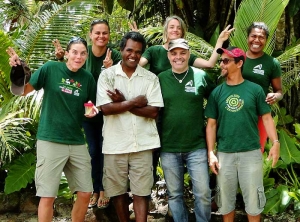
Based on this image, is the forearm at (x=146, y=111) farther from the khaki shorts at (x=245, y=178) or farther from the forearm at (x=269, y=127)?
the forearm at (x=269, y=127)

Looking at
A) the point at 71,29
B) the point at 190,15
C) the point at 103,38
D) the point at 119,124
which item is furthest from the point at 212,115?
the point at 190,15

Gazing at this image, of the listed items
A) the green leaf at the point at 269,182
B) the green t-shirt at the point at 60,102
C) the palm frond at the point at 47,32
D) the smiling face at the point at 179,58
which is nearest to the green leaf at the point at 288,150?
the green leaf at the point at 269,182

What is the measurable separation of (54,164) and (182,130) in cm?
119

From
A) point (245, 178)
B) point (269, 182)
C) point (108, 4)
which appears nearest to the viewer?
point (245, 178)

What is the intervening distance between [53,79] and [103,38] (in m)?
0.70

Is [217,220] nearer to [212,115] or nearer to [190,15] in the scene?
[212,115]

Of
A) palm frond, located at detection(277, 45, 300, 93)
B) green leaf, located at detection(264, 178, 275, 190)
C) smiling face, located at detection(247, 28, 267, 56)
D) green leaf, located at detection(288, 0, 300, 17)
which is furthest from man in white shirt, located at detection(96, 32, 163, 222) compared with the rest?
green leaf, located at detection(288, 0, 300, 17)

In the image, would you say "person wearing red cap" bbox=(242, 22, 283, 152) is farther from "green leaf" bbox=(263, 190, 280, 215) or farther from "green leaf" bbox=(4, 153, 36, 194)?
"green leaf" bbox=(4, 153, 36, 194)

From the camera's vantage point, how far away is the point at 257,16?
5.29 meters

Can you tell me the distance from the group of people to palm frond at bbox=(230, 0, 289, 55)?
1118mm

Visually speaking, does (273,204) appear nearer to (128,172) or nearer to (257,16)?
(128,172)

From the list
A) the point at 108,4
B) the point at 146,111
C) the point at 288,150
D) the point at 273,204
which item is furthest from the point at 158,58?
the point at 108,4

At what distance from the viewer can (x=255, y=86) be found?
3.79 metres

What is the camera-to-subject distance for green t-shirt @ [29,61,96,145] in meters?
3.75
